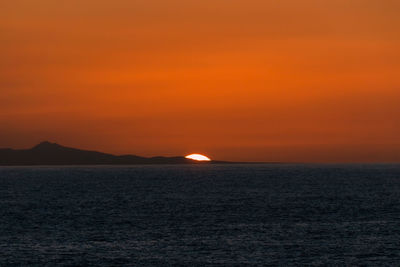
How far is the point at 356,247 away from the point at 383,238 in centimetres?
727

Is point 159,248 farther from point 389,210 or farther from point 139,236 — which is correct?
point 389,210

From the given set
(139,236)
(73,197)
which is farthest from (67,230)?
(73,197)

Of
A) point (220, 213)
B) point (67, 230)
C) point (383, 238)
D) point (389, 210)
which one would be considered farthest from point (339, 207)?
point (67, 230)

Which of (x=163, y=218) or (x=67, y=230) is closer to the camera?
(x=67, y=230)

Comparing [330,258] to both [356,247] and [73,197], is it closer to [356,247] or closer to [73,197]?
[356,247]

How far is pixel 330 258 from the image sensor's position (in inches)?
2564

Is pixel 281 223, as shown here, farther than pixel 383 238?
Yes

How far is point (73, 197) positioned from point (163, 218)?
5534cm

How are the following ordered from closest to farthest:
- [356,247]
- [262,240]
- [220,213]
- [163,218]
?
[356,247]
[262,240]
[163,218]
[220,213]

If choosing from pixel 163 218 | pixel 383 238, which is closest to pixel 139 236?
pixel 163 218

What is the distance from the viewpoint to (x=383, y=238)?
252 feet

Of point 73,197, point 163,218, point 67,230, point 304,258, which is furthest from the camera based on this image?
point 73,197

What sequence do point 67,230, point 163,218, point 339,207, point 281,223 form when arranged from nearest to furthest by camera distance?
point 67,230
point 281,223
point 163,218
point 339,207

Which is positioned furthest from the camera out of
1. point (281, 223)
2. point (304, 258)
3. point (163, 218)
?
point (163, 218)
